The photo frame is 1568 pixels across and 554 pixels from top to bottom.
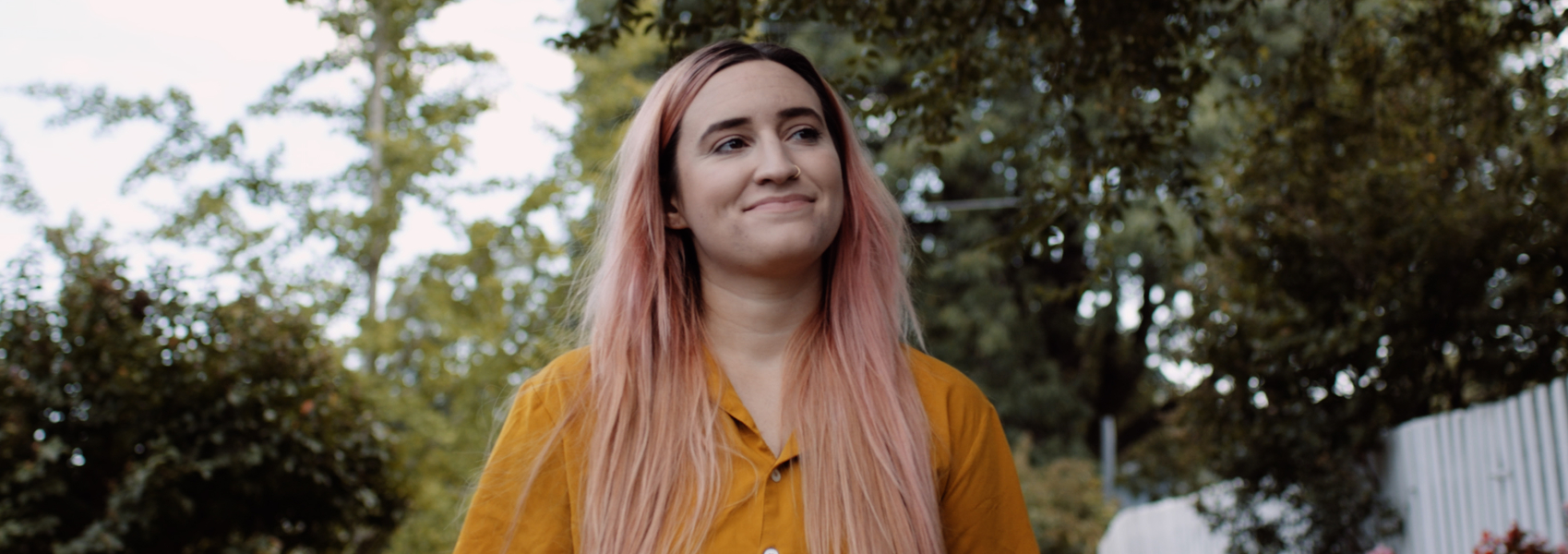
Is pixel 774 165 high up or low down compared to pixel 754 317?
up

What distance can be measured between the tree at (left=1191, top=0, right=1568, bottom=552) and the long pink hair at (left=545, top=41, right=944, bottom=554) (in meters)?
3.61

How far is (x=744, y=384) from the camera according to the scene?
2098mm

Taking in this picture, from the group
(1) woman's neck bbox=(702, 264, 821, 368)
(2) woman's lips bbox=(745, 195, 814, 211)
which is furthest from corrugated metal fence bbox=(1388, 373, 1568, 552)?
(2) woman's lips bbox=(745, 195, 814, 211)

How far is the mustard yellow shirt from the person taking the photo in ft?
6.25

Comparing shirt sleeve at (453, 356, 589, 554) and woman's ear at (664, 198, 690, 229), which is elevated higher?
woman's ear at (664, 198, 690, 229)

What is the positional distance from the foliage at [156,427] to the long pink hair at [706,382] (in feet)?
16.4

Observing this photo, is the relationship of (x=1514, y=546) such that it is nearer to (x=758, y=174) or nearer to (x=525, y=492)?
(x=758, y=174)

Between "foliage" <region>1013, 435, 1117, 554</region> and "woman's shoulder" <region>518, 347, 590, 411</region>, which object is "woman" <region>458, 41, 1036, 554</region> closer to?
"woman's shoulder" <region>518, 347, 590, 411</region>

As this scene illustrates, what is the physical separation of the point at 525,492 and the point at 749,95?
0.72m

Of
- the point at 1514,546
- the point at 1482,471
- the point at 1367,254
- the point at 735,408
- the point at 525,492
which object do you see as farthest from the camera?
the point at 1367,254

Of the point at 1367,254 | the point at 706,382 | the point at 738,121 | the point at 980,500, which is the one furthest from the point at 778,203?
the point at 1367,254

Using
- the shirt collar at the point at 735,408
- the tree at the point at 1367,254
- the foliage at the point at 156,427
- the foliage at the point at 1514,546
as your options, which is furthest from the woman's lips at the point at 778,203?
the foliage at the point at 156,427

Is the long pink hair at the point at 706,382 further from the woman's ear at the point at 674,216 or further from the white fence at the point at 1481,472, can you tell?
the white fence at the point at 1481,472

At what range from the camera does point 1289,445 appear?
7.82 meters
